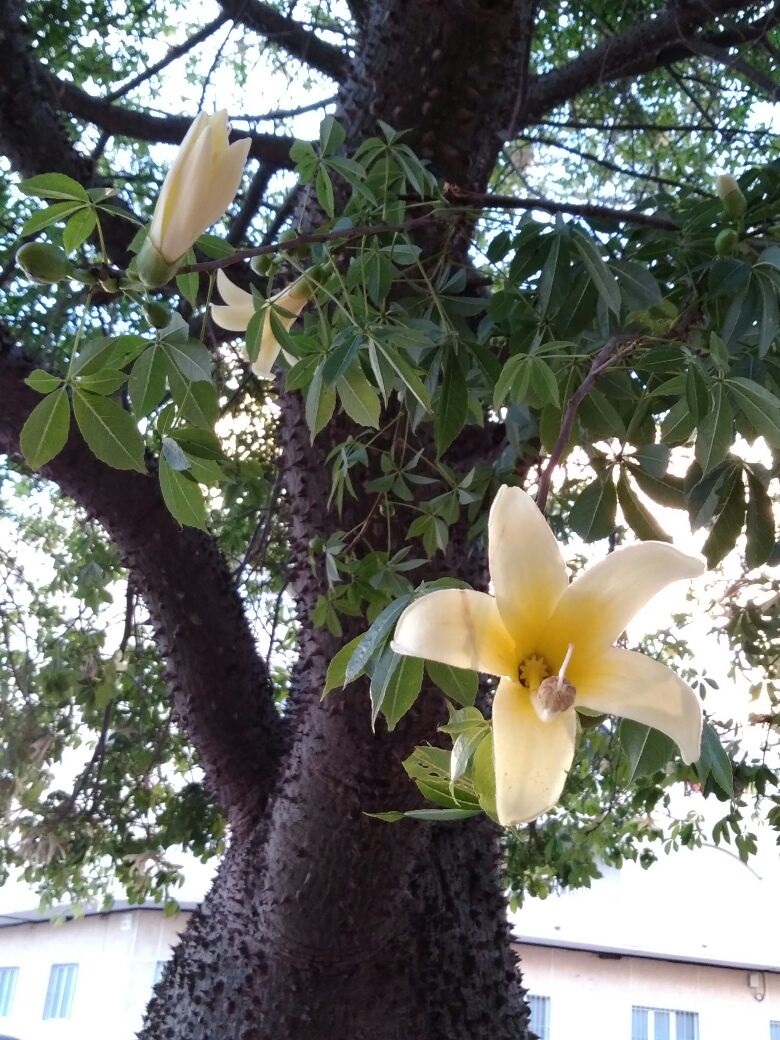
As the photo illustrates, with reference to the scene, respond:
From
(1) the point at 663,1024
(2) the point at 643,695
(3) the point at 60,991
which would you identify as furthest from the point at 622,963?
(2) the point at 643,695

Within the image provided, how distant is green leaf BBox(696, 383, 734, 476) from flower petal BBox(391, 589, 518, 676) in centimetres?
27

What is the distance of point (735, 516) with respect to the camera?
771 millimetres

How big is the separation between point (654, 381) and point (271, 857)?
89cm

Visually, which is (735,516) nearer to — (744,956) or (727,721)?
(727,721)

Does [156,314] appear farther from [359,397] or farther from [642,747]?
[642,747]

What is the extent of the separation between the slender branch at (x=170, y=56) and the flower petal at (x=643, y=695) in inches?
76.8

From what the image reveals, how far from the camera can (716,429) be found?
611 mm

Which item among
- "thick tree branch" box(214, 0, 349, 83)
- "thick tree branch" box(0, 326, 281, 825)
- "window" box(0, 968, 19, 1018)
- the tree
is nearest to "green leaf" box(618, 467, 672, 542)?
the tree

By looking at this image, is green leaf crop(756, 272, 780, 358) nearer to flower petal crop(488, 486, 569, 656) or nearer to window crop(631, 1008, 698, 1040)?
flower petal crop(488, 486, 569, 656)

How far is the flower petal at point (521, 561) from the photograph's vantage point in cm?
40

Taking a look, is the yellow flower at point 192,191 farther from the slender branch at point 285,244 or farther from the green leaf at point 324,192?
the green leaf at point 324,192

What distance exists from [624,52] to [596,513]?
5.10 feet

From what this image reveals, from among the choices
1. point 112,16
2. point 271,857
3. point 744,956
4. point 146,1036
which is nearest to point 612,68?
point 112,16

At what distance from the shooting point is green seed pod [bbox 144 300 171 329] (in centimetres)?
59
